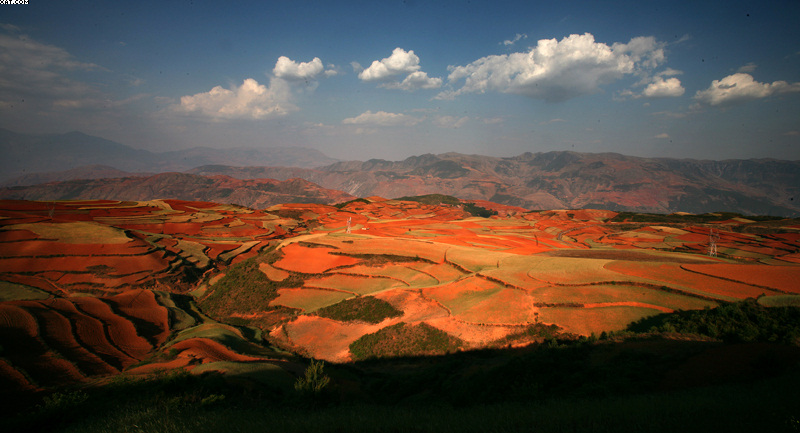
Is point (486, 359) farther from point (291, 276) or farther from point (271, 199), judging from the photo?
A: point (271, 199)

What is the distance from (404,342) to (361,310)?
644cm

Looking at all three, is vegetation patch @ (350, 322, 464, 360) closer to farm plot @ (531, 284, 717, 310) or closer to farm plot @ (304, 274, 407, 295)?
farm plot @ (304, 274, 407, 295)

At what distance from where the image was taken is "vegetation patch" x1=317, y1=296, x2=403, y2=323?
26109 mm

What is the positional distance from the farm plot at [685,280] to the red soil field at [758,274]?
0.75 m

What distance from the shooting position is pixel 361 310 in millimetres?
27469

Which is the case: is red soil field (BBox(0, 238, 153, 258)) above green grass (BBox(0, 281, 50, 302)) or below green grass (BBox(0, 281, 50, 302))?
above

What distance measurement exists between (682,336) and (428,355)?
561 inches

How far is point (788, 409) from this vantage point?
6305 mm

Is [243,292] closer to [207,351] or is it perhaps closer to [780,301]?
[207,351]

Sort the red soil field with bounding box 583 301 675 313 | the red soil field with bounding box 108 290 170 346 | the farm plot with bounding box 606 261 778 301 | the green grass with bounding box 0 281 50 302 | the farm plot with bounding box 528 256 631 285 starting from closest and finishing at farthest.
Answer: the farm plot with bounding box 606 261 778 301 < the red soil field with bounding box 583 301 675 313 < the red soil field with bounding box 108 290 170 346 < the farm plot with bounding box 528 256 631 285 < the green grass with bounding box 0 281 50 302

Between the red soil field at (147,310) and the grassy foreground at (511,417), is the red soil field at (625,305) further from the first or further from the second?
the red soil field at (147,310)

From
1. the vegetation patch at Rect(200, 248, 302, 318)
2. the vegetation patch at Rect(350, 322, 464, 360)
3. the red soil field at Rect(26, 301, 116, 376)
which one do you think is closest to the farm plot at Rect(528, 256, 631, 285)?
the vegetation patch at Rect(350, 322, 464, 360)

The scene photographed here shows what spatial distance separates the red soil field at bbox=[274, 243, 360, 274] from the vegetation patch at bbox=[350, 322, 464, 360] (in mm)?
15200

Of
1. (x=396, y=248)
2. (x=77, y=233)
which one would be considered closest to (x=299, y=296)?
(x=396, y=248)
